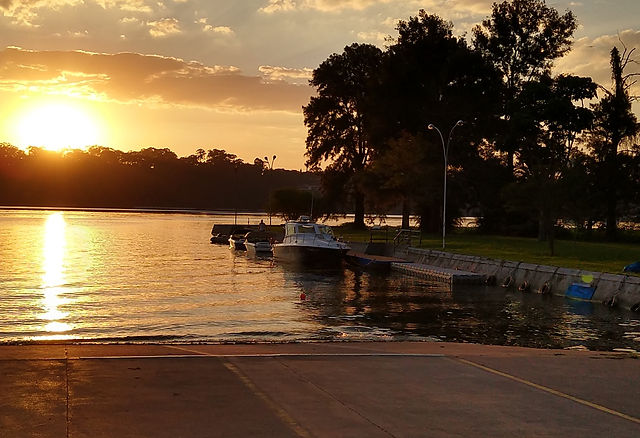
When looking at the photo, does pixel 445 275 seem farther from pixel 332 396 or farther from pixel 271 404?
pixel 271 404

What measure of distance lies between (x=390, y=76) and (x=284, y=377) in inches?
2579

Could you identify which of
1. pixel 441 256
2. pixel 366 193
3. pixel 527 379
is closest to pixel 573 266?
pixel 441 256

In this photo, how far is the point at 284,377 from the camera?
10.5 m

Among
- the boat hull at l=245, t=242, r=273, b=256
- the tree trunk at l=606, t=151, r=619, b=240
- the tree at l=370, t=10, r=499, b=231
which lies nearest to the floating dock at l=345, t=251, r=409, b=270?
the boat hull at l=245, t=242, r=273, b=256

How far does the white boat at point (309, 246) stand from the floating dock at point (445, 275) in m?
5.80

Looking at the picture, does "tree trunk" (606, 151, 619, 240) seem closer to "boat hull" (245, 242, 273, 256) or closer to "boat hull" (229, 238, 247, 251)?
"boat hull" (245, 242, 273, 256)

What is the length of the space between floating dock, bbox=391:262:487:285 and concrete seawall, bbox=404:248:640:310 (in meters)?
1.00

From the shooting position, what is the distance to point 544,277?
35.4 metres

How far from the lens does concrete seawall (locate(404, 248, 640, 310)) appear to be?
95.7ft

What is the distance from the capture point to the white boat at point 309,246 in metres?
50.9

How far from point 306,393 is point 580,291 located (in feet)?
83.3

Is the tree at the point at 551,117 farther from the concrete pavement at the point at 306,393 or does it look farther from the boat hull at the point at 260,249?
the concrete pavement at the point at 306,393

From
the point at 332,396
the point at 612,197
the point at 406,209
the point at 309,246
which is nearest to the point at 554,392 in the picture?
the point at 332,396

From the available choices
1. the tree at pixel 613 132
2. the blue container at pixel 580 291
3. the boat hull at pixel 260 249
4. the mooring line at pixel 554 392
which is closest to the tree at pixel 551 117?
the tree at pixel 613 132
